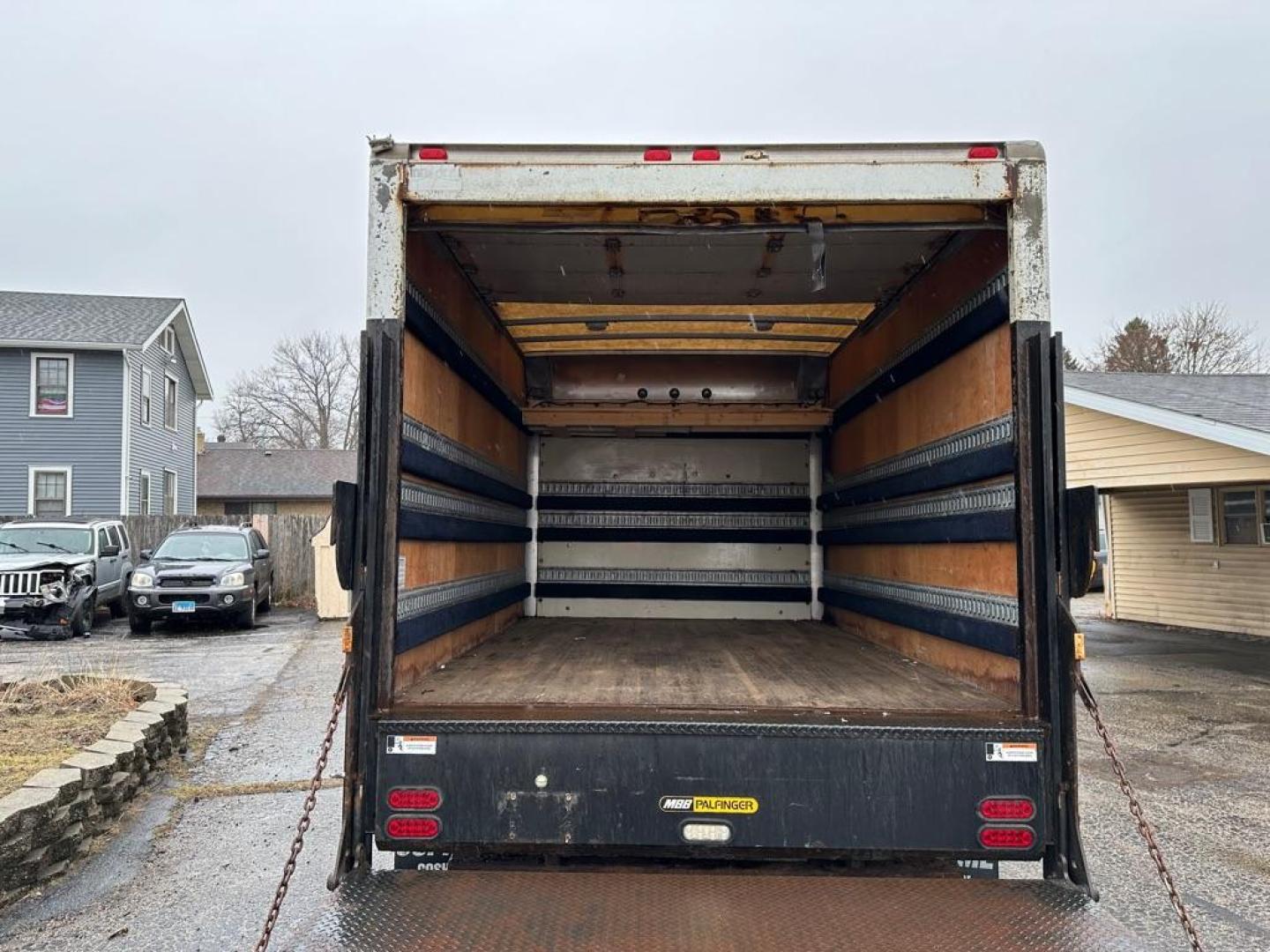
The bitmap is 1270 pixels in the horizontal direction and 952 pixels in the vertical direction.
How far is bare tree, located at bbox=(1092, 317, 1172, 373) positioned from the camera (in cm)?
3450

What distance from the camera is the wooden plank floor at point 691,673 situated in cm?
288

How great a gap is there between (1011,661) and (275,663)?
9.27 m

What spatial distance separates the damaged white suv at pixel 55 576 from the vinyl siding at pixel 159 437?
23.8ft

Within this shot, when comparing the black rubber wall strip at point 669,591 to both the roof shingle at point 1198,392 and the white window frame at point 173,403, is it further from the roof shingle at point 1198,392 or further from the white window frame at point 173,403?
the white window frame at point 173,403

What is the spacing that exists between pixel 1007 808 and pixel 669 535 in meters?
3.77

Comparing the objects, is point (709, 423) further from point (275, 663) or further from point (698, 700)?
point (275, 663)

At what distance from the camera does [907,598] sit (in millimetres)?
4164

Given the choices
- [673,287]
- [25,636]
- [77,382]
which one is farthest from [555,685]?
[77,382]

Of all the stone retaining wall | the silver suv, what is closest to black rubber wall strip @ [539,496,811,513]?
the stone retaining wall

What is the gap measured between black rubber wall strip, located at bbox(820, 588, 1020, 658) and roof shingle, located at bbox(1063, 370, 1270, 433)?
7.86 metres

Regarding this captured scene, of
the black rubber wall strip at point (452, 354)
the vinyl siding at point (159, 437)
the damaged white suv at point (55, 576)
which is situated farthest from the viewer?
the vinyl siding at point (159, 437)

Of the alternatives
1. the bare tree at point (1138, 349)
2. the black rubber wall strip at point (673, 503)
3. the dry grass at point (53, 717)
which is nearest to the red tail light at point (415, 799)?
the dry grass at point (53, 717)

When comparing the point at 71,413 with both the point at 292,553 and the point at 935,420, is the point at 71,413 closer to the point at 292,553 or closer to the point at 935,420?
the point at 292,553

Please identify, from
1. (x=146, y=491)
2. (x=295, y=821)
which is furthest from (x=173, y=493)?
(x=295, y=821)
